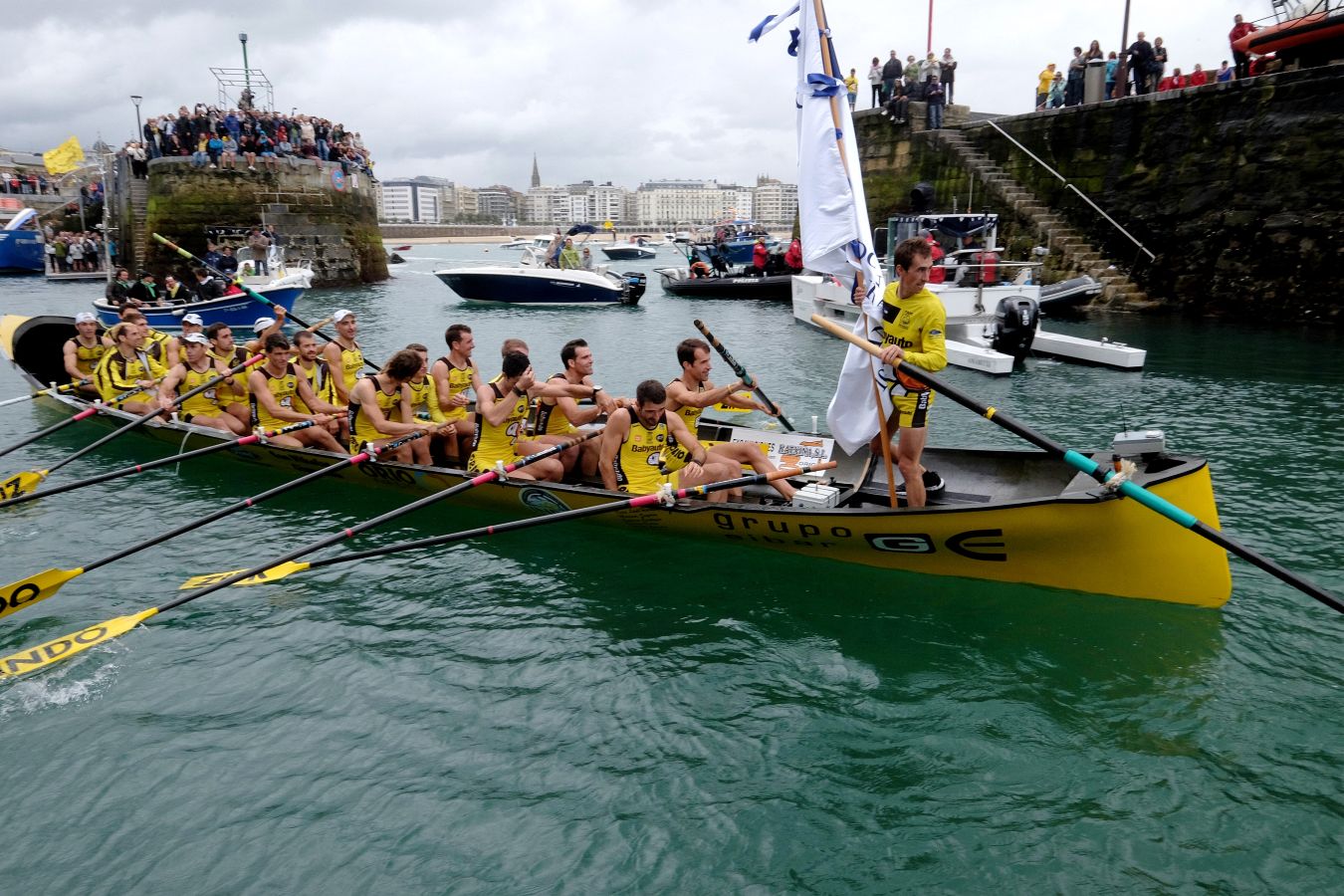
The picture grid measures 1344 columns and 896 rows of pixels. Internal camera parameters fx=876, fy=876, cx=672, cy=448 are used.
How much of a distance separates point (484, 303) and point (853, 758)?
31430 millimetres

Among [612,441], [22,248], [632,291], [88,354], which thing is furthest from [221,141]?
[612,441]

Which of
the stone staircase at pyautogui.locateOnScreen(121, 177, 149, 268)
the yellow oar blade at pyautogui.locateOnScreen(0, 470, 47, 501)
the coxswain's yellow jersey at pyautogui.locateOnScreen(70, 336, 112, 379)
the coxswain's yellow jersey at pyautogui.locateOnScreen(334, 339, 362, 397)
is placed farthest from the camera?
the stone staircase at pyautogui.locateOnScreen(121, 177, 149, 268)

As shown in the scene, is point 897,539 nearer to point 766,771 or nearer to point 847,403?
point 847,403

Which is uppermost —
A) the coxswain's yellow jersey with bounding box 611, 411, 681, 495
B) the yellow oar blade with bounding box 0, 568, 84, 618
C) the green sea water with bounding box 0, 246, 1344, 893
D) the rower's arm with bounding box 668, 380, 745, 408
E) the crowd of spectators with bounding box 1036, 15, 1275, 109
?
the crowd of spectators with bounding box 1036, 15, 1275, 109

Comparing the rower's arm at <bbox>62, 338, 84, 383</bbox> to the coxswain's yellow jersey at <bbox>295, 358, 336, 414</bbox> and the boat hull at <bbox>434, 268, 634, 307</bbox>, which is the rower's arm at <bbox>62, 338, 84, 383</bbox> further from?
the boat hull at <bbox>434, 268, 634, 307</bbox>

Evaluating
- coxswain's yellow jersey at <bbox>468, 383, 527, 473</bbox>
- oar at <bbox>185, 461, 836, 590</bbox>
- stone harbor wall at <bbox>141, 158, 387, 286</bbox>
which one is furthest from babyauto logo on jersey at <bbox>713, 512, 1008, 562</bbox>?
stone harbor wall at <bbox>141, 158, 387, 286</bbox>

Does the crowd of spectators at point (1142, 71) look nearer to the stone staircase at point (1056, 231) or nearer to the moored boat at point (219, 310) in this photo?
the stone staircase at point (1056, 231)

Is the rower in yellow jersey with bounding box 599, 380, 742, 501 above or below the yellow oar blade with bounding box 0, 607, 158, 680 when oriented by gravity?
above

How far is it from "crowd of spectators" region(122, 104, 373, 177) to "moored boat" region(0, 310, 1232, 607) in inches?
1298

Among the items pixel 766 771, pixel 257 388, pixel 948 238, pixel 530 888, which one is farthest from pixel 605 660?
pixel 948 238

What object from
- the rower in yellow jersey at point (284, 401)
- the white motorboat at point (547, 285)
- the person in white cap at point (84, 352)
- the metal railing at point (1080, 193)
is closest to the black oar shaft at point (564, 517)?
the rower in yellow jersey at point (284, 401)

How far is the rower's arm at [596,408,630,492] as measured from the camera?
8.22 metres

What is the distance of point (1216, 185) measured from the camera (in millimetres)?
22547

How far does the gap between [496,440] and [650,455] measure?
1893 millimetres
